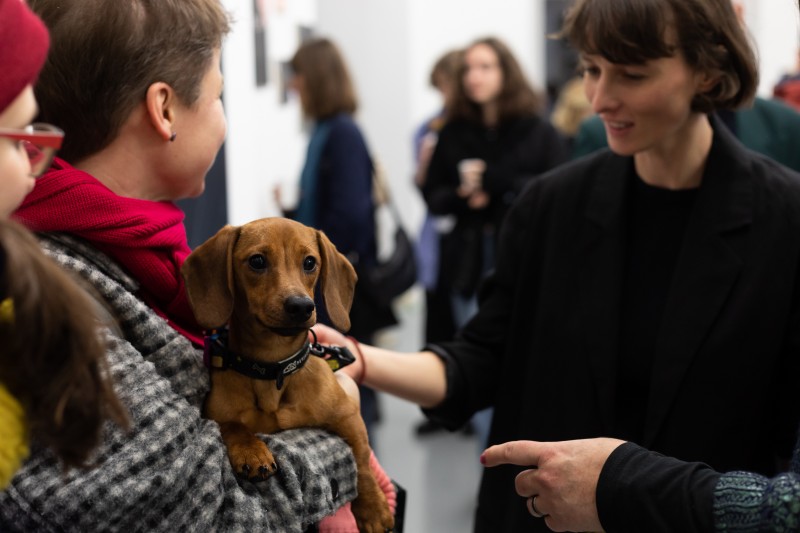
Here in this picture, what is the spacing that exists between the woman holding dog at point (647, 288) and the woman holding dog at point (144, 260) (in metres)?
0.46

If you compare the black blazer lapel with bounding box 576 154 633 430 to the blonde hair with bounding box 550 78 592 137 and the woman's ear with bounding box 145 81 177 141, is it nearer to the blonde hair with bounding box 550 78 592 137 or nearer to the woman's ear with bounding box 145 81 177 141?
the woman's ear with bounding box 145 81 177 141

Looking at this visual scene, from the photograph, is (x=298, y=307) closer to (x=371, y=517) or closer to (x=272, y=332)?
(x=272, y=332)

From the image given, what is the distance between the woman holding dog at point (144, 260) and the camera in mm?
989

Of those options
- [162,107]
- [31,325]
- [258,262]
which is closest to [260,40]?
[162,107]

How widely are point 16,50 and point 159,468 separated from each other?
472 millimetres

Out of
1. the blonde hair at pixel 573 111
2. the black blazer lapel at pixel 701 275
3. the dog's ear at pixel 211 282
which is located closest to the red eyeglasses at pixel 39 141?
the dog's ear at pixel 211 282

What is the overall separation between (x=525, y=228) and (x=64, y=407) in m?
1.17

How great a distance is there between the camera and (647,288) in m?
1.72

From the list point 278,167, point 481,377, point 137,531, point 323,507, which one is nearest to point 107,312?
point 137,531

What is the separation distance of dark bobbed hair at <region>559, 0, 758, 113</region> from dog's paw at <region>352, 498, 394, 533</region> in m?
0.94

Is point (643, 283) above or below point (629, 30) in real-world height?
below

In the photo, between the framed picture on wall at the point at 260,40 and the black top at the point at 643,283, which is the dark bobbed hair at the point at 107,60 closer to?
the black top at the point at 643,283

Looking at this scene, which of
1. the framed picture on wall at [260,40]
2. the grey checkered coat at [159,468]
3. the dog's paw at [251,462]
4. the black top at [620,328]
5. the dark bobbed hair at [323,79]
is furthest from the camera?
the dark bobbed hair at [323,79]

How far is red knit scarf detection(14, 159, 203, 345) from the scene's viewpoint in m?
1.09
